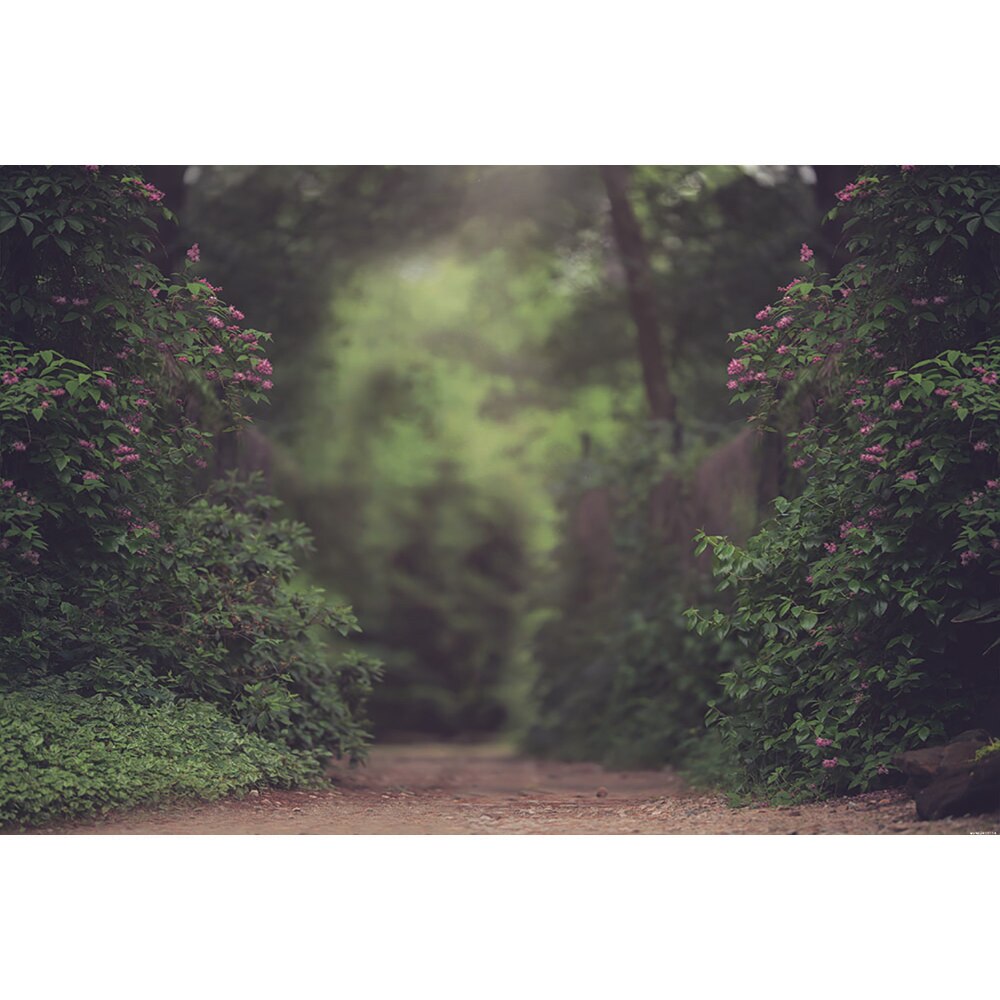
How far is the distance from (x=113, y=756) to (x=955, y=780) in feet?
12.7

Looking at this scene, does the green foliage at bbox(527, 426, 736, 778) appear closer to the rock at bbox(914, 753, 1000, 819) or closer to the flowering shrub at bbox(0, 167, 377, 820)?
the rock at bbox(914, 753, 1000, 819)

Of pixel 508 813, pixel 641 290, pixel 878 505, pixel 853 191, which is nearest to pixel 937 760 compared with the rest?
pixel 878 505

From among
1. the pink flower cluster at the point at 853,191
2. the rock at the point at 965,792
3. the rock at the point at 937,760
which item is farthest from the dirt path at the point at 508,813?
the pink flower cluster at the point at 853,191

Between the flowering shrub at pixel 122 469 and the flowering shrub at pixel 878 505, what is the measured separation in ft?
8.24

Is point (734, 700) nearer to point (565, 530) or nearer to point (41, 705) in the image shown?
point (41, 705)

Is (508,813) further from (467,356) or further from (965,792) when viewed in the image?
(467,356)

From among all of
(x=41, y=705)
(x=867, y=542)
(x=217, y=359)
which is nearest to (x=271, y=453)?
(x=217, y=359)

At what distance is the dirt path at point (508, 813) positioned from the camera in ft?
19.4

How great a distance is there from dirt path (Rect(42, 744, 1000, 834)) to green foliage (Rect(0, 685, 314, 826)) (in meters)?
0.10

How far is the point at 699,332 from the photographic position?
11320mm

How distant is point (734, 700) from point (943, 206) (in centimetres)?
286

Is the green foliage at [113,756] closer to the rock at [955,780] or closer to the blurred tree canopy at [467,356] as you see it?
the blurred tree canopy at [467,356]

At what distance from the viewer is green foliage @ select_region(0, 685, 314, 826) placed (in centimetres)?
581
